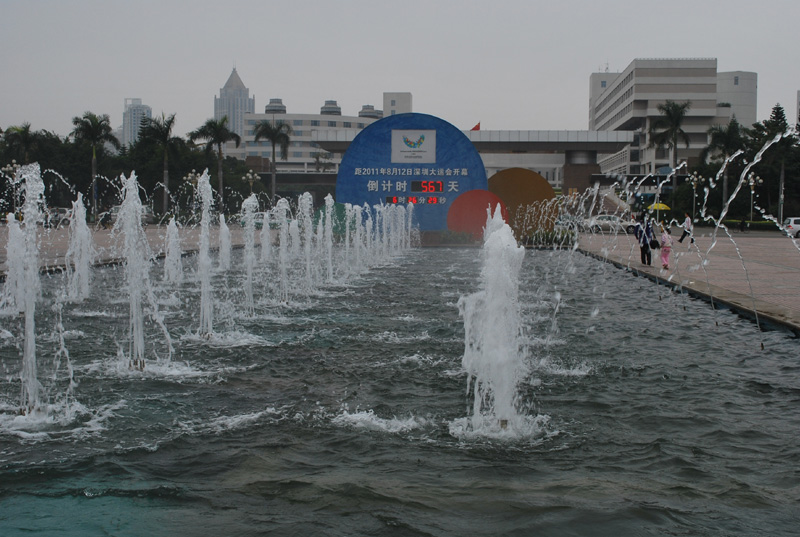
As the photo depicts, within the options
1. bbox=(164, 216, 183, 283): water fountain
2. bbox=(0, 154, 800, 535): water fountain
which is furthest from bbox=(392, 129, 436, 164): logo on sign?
bbox=(0, 154, 800, 535): water fountain

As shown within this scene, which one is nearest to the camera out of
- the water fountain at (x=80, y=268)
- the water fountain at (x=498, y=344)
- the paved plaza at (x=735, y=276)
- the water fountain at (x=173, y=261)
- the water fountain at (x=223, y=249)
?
the water fountain at (x=498, y=344)

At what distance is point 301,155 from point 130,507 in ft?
417

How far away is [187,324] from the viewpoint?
467 inches

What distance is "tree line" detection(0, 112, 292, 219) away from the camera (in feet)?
180

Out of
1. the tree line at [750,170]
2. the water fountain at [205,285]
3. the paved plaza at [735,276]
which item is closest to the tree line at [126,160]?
the paved plaza at [735,276]

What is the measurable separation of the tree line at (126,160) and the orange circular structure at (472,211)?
21050 mm

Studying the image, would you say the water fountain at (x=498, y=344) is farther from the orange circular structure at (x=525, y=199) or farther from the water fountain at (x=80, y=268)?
the orange circular structure at (x=525, y=199)

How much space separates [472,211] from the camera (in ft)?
120

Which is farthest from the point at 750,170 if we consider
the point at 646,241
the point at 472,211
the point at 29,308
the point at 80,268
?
the point at 29,308

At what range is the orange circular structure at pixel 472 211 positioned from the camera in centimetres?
3628

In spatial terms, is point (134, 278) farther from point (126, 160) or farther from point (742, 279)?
point (126, 160)

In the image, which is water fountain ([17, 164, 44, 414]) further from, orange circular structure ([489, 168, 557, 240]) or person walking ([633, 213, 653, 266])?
orange circular structure ([489, 168, 557, 240])

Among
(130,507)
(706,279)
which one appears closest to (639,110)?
(706,279)

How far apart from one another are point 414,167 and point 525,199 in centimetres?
654
